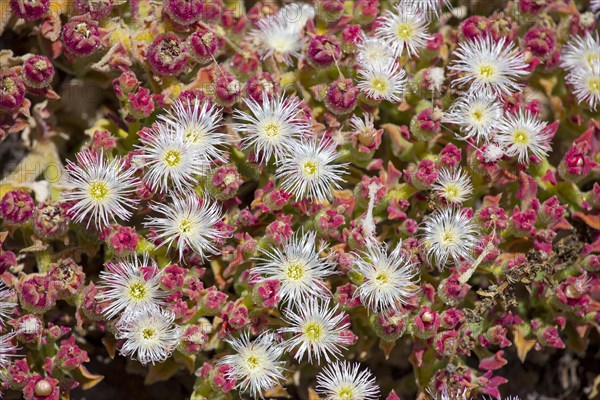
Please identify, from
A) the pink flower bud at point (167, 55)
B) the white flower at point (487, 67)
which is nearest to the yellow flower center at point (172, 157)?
the pink flower bud at point (167, 55)

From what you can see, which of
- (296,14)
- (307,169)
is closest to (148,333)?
(307,169)

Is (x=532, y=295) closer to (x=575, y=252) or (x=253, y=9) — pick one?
(x=575, y=252)

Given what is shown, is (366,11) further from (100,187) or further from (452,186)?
(100,187)

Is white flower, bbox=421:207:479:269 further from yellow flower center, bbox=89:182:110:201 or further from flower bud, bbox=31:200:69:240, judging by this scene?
flower bud, bbox=31:200:69:240

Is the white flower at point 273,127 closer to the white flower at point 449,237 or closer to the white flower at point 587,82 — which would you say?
the white flower at point 449,237

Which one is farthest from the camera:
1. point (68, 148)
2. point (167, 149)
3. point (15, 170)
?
point (68, 148)

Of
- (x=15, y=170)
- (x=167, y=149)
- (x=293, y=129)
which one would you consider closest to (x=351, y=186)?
(x=293, y=129)

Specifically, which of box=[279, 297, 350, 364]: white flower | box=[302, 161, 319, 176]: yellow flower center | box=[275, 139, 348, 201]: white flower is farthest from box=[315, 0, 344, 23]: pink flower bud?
box=[279, 297, 350, 364]: white flower
